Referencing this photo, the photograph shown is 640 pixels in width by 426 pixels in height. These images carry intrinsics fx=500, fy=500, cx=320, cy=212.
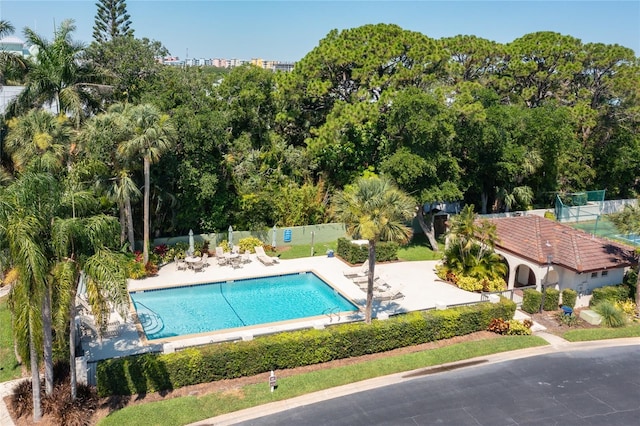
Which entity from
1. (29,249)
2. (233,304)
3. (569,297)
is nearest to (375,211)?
(233,304)

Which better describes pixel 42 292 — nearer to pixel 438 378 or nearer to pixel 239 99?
pixel 438 378

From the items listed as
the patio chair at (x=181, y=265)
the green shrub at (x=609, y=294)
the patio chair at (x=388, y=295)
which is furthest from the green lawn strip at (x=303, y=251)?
the green shrub at (x=609, y=294)

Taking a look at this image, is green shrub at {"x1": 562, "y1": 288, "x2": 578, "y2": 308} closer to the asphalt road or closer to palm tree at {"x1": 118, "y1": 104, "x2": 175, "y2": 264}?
the asphalt road

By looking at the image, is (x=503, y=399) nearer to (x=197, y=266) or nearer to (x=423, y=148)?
(x=197, y=266)

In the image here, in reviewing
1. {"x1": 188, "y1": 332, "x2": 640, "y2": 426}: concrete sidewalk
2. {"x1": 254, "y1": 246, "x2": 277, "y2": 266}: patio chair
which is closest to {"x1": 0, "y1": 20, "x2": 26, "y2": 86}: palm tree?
{"x1": 254, "y1": 246, "x2": 277, "y2": 266}: patio chair

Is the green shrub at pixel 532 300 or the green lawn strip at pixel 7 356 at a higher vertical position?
the green shrub at pixel 532 300

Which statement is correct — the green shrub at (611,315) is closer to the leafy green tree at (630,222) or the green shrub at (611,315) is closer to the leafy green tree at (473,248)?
the leafy green tree at (630,222)

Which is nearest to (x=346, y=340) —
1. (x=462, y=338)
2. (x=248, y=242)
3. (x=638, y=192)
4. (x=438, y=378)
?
(x=438, y=378)
